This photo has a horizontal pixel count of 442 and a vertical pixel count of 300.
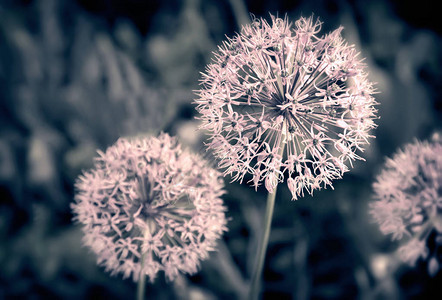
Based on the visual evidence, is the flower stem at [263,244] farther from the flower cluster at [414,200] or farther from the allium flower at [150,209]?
the flower cluster at [414,200]

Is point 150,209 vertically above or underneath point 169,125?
underneath

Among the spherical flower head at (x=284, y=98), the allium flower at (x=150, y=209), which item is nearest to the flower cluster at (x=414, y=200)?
the spherical flower head at (x=284, y=98)

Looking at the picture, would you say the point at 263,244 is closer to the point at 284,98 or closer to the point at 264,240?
the point at 264,240

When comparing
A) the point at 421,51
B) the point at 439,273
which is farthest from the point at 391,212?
the point at 421,51

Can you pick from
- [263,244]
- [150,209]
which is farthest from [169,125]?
[263,244]

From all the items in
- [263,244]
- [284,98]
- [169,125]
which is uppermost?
[169,125]

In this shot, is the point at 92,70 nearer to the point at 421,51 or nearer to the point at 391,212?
the point at 391,212
